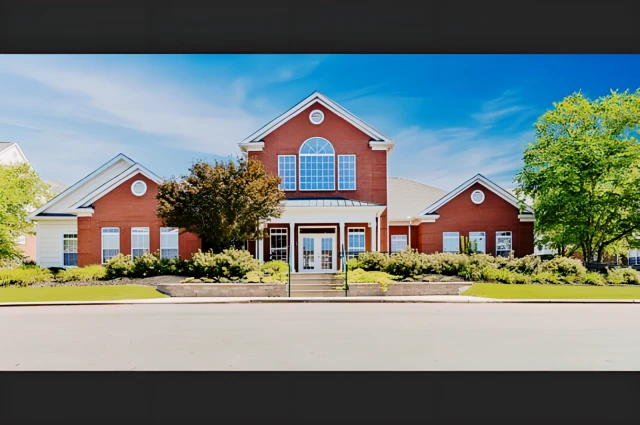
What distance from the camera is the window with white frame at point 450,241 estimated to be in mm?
29562

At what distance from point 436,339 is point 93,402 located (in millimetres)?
6557

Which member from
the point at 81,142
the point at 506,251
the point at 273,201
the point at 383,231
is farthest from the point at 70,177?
the point at 506,251

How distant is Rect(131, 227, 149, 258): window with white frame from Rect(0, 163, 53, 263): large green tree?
718cm

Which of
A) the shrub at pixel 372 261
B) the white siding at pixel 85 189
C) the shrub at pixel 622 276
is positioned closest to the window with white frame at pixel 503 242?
the shrub at pixel 622 276

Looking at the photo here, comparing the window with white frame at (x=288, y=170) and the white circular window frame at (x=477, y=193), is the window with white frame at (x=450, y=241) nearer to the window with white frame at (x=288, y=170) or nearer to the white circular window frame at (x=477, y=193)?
the white circular window frame at (x=477, y=193)

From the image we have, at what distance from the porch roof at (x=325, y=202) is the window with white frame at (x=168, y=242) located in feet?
20.0

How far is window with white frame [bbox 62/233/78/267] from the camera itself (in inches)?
1153

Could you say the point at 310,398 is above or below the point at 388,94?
below

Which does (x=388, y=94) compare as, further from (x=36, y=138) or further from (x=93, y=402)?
(x=93, y=402)

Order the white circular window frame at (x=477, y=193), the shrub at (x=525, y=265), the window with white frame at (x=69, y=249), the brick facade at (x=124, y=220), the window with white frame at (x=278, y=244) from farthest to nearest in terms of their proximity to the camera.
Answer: the white circular window frame at (x=477, y=193), the window with white frame at (x=69, y=249), the brick facade at (x=124, y=220), the window with white frame at (x=278, y=244), the shrub at (x=525, y=265)

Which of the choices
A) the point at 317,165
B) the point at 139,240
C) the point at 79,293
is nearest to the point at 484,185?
the point at 317,165

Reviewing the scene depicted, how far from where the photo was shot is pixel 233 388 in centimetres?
711

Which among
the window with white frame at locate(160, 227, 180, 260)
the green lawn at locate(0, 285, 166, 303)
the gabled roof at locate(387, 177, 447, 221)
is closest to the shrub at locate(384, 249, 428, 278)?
the gabled roof at locate(387, 177, 447, 221)

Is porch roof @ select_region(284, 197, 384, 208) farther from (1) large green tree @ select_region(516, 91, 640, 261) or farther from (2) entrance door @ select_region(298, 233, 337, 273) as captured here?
(1) large green tree @ select_region(516, 91, 640, 261)
